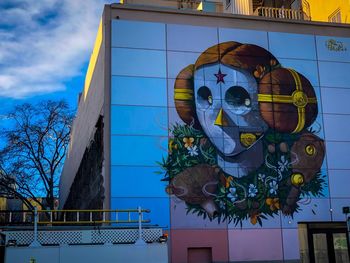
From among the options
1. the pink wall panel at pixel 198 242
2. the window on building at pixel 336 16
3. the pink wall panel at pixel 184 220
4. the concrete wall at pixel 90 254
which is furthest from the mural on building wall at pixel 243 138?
the concrete wall at pixel 90 254

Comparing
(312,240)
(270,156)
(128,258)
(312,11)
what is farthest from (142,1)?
(128,258)

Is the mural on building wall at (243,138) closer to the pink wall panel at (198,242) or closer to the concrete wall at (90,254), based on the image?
the pink wall panel at (198,242)

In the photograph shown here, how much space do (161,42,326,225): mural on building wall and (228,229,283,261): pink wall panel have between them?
1.94ft

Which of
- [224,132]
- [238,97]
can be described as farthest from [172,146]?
[238,97]

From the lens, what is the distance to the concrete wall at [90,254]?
15.6 metres

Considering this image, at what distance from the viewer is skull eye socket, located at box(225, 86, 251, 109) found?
2702cm

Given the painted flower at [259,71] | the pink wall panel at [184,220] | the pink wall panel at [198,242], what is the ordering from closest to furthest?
1. the pink wall panel at [198,242]
2. the pink wall panel at [184,220]
3. the painted flower at [259,71]

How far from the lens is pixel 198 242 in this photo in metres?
25.2

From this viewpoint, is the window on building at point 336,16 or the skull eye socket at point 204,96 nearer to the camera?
the skull eye socket at point 204,96

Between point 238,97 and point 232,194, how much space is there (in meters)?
4.73

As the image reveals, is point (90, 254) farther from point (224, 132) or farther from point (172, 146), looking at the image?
point (224, 132)

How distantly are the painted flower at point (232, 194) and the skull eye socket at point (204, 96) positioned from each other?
163 inches

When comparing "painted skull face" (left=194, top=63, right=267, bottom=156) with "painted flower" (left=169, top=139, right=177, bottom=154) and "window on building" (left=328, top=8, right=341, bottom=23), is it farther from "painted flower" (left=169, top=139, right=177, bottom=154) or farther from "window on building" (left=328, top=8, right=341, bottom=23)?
"window on building" (left=328, top=8, right=341, bottom=23)

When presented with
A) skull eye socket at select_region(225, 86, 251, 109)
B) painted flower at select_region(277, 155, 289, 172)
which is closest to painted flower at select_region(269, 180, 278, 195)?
painted flower at select_region(277, 155, 289, 172)
